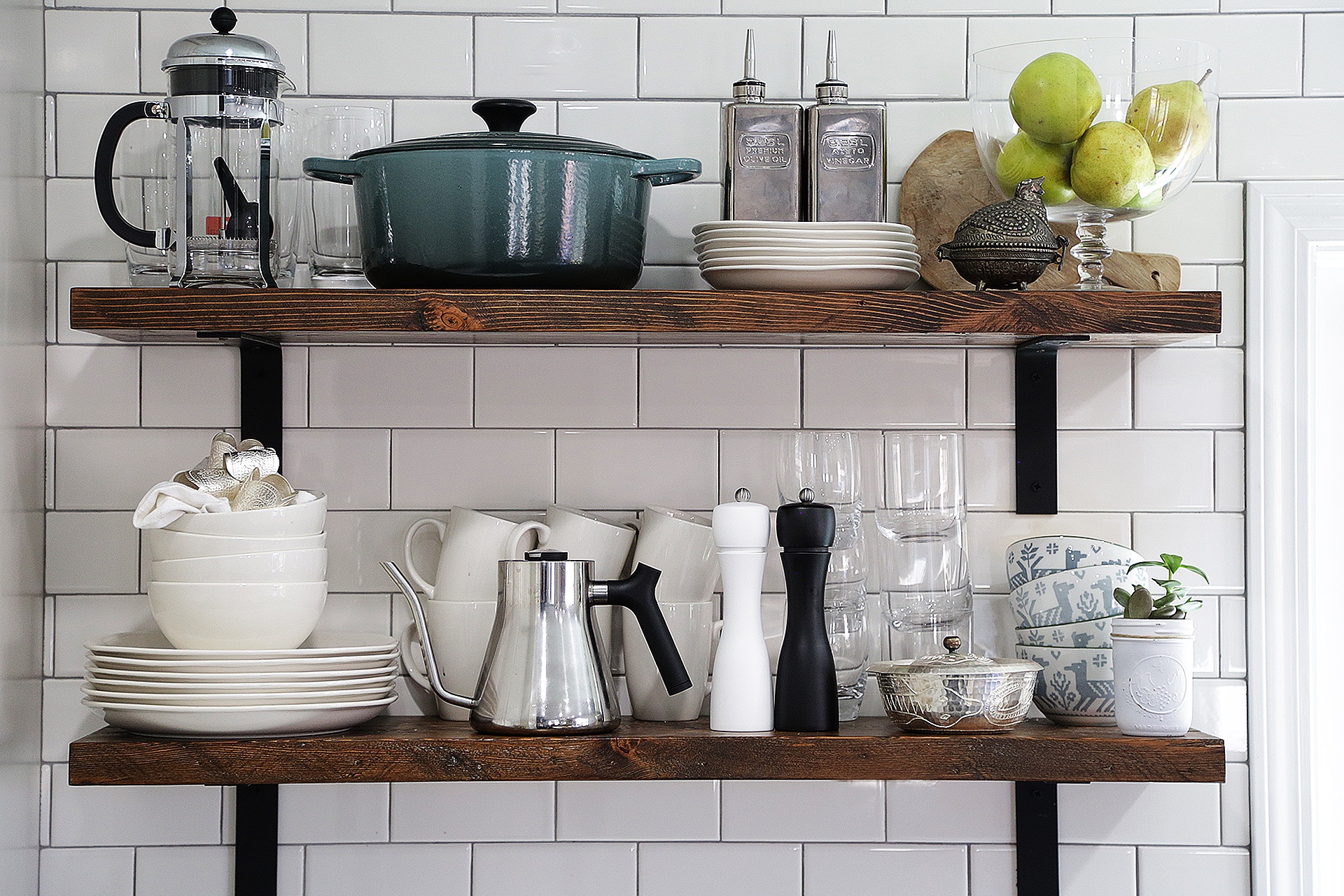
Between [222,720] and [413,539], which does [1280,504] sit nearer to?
[413,539]

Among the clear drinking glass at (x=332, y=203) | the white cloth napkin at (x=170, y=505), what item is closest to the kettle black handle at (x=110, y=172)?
the clear drinking glass at (x=332, y=203)

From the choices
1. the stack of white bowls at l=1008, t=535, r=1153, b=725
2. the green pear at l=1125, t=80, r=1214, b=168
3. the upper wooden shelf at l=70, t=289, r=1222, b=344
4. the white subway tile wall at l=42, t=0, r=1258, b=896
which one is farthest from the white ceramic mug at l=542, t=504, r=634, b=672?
the green pear at l=1125, t=80, r=1214, b=168

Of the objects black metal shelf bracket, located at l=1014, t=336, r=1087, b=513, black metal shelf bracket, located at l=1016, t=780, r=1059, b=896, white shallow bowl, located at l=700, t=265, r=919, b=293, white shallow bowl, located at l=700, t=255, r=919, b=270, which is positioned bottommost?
black metal shelf bracket, located at l=1016, t=780, r=1059, b=896

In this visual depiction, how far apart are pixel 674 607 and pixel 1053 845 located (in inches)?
20.9

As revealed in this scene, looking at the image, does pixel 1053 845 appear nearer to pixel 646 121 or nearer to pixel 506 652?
pixel 506 652

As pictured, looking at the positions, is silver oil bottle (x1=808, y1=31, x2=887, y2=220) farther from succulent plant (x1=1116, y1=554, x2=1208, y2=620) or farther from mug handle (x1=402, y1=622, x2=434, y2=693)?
mug handle (x1=402, y1=622, x2=434, y2=693)

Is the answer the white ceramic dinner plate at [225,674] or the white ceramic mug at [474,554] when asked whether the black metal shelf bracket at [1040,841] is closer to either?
the white ceramic mug at [474,554]

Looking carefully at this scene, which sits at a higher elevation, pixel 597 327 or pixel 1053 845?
pixel 597 327

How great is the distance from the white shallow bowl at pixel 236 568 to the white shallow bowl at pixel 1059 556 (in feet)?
2.42

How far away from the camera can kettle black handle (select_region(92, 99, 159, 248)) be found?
1.14 m

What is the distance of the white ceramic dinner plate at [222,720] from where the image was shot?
1057 millimetres

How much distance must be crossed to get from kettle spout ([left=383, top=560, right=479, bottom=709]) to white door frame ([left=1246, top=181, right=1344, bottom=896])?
0.89 metres

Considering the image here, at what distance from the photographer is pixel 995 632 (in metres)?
1.32

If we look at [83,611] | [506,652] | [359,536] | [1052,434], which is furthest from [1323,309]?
[83,611]
